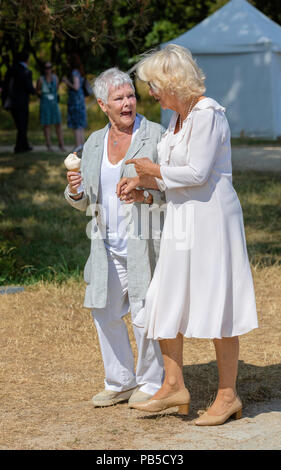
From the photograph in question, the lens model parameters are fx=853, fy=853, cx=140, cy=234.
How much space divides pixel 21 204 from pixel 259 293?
581 centimetres

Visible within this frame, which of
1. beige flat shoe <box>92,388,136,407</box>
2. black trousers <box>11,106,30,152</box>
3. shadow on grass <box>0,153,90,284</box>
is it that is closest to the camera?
beige flat shoe <box>92,388,136,407</box>

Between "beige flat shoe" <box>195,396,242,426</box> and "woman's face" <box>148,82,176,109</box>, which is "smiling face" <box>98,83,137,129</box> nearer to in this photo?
"woman's face" <box>148,82,176,109</box>

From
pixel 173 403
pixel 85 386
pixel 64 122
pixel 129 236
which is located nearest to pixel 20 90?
pixel 64 122

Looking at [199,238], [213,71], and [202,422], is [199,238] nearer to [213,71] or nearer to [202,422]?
[202,422]

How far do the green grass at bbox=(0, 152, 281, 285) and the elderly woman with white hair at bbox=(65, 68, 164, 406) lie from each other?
3.67 metres

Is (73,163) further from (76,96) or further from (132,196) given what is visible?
(76,96)

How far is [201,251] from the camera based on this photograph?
4273 millimetres

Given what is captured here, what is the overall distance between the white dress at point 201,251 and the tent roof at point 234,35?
16467 mm

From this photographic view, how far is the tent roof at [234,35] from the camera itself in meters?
20.3

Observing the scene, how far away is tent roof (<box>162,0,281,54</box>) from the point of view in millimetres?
20281

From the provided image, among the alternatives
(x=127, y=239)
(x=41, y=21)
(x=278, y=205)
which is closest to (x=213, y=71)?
(x=278, y=205)

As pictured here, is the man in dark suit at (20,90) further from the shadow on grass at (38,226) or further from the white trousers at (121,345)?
the white trousers at (121,345)

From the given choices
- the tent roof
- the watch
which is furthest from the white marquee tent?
the watch

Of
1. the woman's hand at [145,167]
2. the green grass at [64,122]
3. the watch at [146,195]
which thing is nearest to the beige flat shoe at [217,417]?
the watch at [146,195]
